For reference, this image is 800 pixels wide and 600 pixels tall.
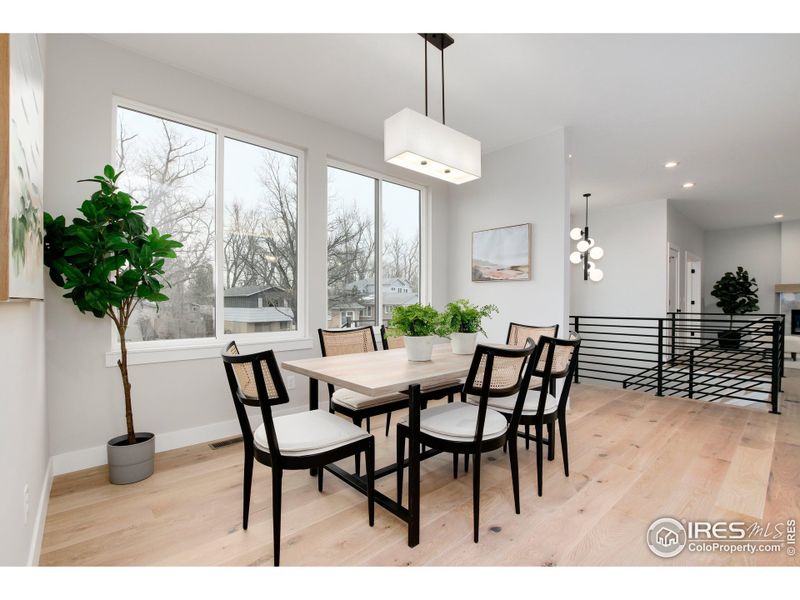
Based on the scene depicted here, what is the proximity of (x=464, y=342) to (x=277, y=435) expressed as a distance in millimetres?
1280

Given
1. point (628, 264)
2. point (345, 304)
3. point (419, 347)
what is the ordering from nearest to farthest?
point (419, 347), point (345, 304), point (628, 264)

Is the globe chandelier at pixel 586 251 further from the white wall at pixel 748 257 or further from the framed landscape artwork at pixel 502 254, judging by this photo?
the white wall at pixel 748 257

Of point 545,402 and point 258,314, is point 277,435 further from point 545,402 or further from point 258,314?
point 258,314

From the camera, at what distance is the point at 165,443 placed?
269cm

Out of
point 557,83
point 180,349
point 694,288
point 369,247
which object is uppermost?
point 557,83

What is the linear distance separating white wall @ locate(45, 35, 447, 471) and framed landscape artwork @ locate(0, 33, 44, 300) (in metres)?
0.72

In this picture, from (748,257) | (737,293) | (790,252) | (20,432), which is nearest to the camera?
(20,432)

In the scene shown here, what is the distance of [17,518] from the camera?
1258mm

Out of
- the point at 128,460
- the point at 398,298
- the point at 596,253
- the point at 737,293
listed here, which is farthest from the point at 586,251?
the point at 128,460

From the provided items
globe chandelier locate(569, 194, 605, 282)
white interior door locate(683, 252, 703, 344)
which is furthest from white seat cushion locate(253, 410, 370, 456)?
white interior door locate(683, 252, 703, 344)

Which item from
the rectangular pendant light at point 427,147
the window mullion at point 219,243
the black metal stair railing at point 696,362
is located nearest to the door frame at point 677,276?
the black metal stair railing at point 696,362

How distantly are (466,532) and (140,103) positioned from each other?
133 inches
